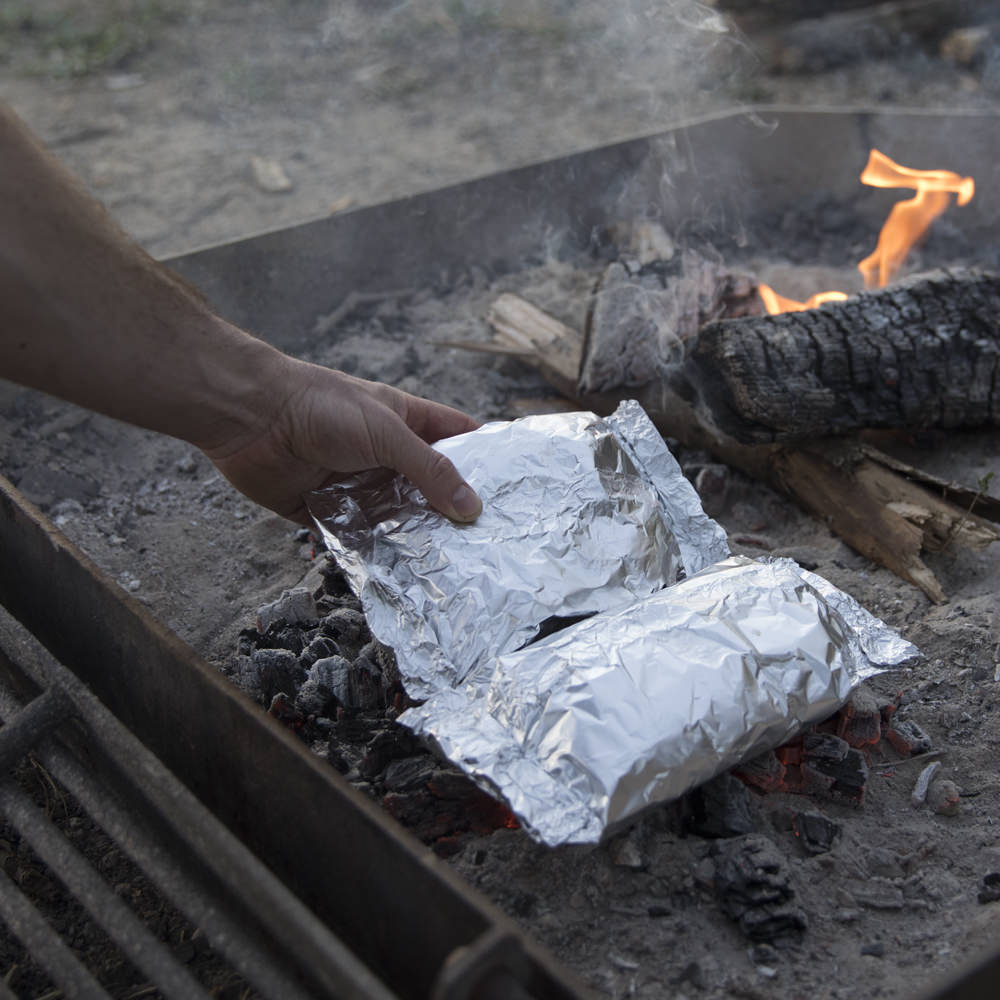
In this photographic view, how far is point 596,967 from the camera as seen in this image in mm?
1468

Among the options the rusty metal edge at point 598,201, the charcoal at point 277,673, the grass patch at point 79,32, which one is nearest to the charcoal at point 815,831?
the charcoal at point 277,673

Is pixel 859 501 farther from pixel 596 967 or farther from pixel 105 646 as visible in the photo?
pixel 105 646

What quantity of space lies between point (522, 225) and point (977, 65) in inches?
164

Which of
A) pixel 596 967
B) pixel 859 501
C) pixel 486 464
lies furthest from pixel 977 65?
pixel 596 967

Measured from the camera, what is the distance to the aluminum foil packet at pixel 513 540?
176 centimetres

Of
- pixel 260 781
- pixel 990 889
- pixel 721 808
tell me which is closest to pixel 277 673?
pixel 260 781

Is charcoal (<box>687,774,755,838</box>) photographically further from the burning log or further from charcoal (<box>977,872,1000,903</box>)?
the burning log

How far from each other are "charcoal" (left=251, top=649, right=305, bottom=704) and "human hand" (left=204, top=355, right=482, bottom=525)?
0.39 metres

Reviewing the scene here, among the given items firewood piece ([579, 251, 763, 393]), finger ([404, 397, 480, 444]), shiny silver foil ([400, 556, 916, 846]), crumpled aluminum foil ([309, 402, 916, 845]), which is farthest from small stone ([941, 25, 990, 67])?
shiny silver foil ([400, 556, 916, 846])

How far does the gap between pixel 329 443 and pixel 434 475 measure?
10.0 inches

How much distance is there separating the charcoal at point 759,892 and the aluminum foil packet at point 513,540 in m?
0.51

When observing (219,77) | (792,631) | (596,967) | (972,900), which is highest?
(219,77)

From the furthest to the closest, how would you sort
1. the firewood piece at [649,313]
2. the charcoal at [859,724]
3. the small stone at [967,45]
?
the small stone at [967,45] → the firewood piece at [649,313] → the charcoal at [859,724]

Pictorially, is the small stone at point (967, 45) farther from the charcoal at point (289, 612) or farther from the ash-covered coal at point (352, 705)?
the charcoal at point (289, 612)
